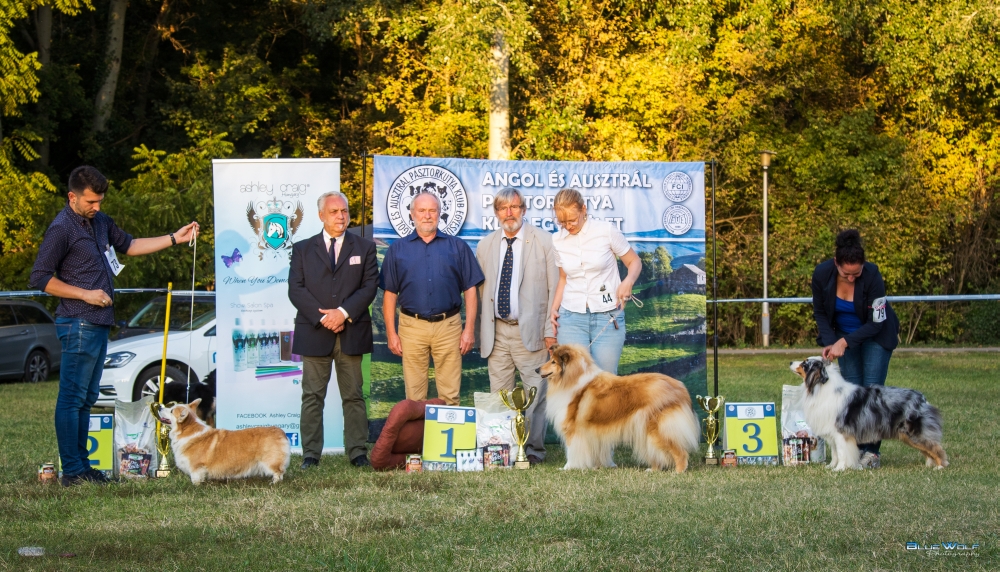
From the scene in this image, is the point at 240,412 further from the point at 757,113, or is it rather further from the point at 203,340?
the point at 757,113

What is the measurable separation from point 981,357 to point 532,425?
12651mm

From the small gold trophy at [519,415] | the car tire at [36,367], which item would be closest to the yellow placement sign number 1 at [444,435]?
the small gold trophy at [519,415]

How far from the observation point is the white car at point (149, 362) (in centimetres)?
988

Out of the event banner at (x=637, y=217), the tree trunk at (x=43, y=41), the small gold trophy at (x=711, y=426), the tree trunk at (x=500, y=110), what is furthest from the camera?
the tree trunk at (x=43, y=41)

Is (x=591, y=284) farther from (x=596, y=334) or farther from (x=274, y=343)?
(x=274, y=343)

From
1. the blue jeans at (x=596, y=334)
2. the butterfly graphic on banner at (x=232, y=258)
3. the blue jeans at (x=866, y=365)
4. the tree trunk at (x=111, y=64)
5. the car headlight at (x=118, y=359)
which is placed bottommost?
the car headlight at (x=118, y=359)

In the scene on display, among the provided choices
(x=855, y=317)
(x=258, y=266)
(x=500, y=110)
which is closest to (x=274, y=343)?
(x=258, y=266)

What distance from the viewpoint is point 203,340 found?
10.2 metres

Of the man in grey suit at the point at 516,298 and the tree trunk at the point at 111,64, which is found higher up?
the tree trunk at the point at 111,64

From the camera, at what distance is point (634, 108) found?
63.3 ft

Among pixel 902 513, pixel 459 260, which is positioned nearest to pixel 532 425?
pixel 459 260

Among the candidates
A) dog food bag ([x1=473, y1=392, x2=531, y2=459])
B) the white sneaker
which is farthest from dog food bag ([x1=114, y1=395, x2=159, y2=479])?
the white sneaker

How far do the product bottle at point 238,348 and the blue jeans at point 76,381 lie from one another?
1652mm

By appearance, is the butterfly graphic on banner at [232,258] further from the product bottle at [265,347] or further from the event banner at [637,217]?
the event banner at [637,217]
